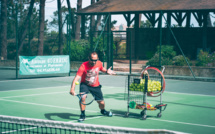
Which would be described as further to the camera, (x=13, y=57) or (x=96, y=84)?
(x=13, y=57)

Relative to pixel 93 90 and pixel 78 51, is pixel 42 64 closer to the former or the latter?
pixel 78 51

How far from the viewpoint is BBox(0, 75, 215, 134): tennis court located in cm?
869

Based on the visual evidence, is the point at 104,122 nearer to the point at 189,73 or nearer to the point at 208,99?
the point at 208,99

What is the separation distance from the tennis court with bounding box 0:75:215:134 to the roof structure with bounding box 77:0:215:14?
11.2 m

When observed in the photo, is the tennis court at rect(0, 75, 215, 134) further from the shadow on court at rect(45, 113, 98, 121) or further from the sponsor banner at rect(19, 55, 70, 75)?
the sponsor banner at rect(19, 55, 70, 75)

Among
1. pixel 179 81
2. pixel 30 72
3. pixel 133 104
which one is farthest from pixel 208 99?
pixel 30 72

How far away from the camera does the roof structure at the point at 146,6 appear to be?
83.8 ft

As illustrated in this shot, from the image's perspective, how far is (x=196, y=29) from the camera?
94.7ft

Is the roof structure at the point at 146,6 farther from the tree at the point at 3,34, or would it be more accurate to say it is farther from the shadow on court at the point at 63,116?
the shadow on court at the point at 63,116

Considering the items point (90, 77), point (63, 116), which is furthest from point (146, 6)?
point (90, 77)

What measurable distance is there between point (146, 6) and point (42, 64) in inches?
423

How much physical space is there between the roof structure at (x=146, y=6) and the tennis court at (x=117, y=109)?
36.7 feet

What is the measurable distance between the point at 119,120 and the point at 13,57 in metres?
23.3

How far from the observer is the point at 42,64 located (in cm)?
2036
